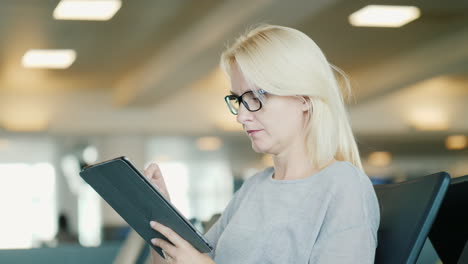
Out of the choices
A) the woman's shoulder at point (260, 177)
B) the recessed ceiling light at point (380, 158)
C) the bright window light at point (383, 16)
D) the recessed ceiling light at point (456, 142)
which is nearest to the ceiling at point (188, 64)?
the bright window light at point (383, 16)

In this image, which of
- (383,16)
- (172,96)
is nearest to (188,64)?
(383,16)

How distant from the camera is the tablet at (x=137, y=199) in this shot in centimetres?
149

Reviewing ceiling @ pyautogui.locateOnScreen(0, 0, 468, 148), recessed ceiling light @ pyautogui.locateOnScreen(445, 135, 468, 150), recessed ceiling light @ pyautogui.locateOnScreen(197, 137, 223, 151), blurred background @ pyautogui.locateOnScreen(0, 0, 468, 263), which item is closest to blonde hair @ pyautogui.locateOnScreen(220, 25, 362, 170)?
blurred background @ pyautogui.locateOnScreen(0, 0, 468, 263)

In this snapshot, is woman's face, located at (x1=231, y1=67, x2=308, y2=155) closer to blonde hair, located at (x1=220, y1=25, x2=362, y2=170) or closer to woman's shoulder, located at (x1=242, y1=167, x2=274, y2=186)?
blonde hair, located at (x1=220, y1=25, x2=362, y2=170)

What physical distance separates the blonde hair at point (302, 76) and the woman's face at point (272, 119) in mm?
25

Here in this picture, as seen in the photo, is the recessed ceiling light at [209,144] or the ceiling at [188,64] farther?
the recessed ceiling light at [209,144]

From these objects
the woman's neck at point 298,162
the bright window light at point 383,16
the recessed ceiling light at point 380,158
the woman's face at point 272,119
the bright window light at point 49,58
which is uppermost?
the bright window light at point 49,58

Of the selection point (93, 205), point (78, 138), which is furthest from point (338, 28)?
point (93, 205)

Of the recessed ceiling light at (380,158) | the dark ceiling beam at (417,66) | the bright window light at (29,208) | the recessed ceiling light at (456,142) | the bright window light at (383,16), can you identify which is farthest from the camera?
the recessed ceiling light at (380,158)

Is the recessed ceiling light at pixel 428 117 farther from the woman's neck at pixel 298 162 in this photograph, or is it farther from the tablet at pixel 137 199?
the tablet at pixel 137 199

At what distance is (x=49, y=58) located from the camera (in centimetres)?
882

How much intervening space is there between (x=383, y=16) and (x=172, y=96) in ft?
15.9

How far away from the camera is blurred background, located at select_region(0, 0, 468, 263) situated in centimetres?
695

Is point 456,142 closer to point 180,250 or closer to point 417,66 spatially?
point 417,66
